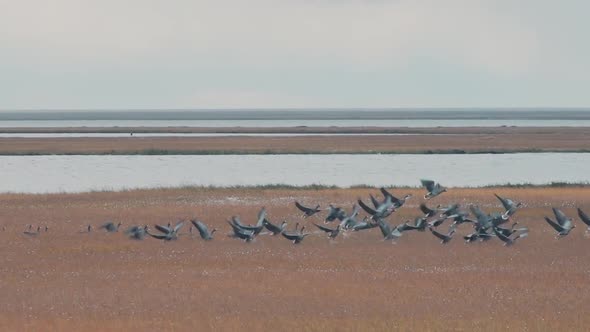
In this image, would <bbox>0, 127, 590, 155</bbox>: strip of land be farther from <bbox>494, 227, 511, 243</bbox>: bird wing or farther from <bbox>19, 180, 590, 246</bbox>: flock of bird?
<bbox>494, 227, 511, 243</bbox>: bird wing

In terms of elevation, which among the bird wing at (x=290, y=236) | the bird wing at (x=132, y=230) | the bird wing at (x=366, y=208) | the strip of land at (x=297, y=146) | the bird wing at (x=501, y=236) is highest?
the bird wing at (x=366, y=208)

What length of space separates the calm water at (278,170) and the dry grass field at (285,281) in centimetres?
1726

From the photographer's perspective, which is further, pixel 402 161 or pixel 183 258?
pixel 402 161

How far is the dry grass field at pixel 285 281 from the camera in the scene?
18.3 m

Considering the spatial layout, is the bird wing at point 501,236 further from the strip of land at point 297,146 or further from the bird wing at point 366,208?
the strip of land at point 297,146

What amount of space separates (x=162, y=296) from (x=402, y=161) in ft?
166

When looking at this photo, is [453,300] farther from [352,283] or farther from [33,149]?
[33,149]

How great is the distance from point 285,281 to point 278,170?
1537 inches

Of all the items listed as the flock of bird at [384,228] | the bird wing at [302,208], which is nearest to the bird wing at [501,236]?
the flock of bird at [384,228]

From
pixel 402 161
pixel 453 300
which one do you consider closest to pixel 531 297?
pixel 453 300

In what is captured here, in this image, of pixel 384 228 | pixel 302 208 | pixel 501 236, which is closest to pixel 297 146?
pixel 302 208

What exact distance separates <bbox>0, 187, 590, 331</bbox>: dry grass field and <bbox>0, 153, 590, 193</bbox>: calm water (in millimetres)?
17258

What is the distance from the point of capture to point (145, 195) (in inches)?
1649

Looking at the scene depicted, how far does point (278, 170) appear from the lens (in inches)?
2405
